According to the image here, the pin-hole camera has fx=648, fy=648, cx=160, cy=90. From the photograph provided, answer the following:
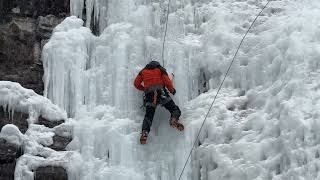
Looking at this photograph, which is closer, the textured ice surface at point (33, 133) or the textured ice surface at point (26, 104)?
the textured ice surface at point (33, 133)

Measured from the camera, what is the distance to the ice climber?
9.70m

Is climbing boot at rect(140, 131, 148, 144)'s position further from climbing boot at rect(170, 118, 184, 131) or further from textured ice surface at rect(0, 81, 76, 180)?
textured ice surface at rect(0, 81, 76, 180)

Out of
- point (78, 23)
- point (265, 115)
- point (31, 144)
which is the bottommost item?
point (31, 144)

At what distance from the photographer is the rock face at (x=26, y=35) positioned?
422 inches

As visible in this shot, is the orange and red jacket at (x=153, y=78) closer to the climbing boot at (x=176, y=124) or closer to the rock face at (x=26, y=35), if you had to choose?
the climbing boot at (x=176, y=124)

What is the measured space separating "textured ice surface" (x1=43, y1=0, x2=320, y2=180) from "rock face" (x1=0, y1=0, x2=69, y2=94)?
27 centimetres

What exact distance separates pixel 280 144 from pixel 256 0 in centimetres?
339

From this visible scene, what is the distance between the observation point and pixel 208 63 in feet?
34.8

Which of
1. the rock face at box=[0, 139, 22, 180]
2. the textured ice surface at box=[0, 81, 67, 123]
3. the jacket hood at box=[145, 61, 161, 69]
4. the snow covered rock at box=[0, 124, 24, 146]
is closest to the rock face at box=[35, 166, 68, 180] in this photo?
the rock face at box=[0, 139, 22, 180]

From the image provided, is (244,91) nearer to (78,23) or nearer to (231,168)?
(231,168)

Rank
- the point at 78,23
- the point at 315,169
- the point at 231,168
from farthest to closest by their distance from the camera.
→ the point at 78,23
the point at 231,168
the point at 315,169

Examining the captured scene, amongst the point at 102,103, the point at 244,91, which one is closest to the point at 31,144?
the point at 102,103

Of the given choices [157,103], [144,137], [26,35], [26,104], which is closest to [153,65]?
[157,103]

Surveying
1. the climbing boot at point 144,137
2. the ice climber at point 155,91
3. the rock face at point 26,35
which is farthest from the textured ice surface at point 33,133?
the ice climber at point 155,91
